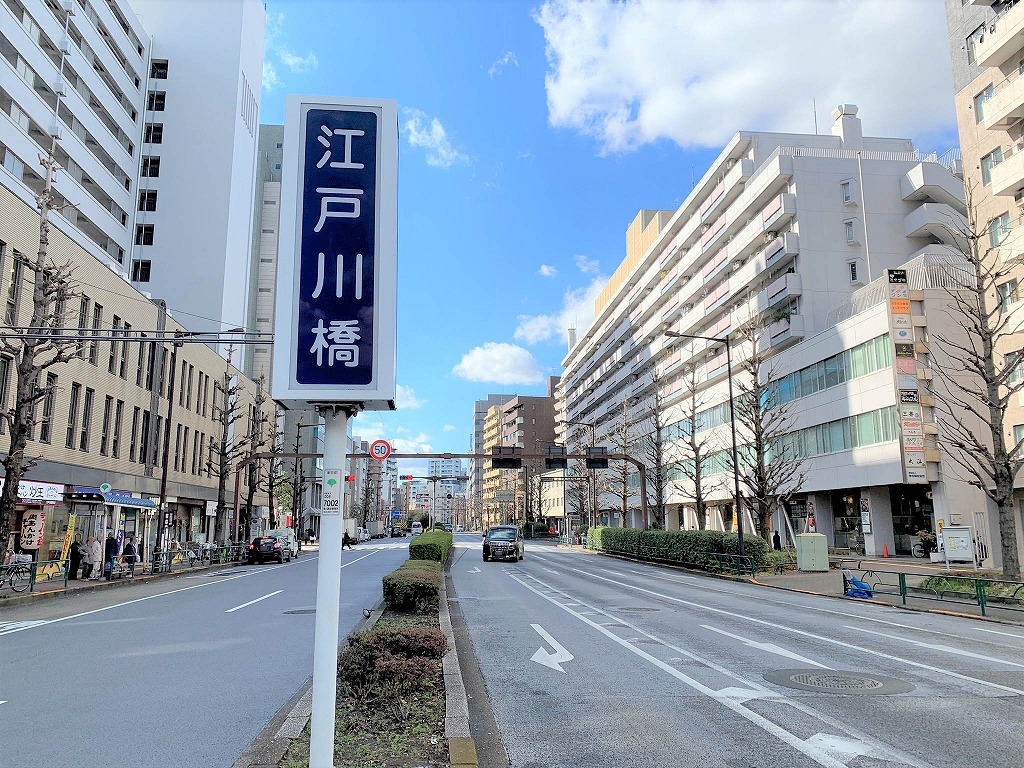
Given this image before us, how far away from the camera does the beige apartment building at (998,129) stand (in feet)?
103

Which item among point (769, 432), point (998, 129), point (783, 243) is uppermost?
point (998, 129)

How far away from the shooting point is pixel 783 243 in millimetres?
46906

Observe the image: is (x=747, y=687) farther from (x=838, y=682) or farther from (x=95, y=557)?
(x=95, y=557)

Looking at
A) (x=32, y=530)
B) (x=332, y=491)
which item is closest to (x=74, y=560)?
(x=32, y=530)

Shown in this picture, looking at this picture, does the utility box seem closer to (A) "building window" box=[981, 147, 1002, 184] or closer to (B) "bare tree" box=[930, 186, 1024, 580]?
(B) "bare tree" box=[930, 186, 1024, 580]

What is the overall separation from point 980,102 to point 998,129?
8.55ft

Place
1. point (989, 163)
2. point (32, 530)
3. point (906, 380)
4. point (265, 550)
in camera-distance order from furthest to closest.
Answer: point (265, 550) < point (906, 380) < point (989, 163) < point (32, 530)

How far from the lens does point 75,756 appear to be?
6.21 m

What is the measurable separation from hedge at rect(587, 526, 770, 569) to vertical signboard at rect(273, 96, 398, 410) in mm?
26921

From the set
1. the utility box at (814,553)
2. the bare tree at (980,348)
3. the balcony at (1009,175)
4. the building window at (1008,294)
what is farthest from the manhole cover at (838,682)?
the balcony at (1009,175)

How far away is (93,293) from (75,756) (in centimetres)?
3165

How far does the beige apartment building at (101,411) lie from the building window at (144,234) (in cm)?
1382

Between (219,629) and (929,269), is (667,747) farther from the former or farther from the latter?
(929,269)

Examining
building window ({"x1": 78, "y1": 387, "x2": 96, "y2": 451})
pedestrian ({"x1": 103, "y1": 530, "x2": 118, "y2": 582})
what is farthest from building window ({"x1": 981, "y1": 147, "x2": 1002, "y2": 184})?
building window ({"x1": 78, "y1": 387, "x2": 96, "y2": 451})
